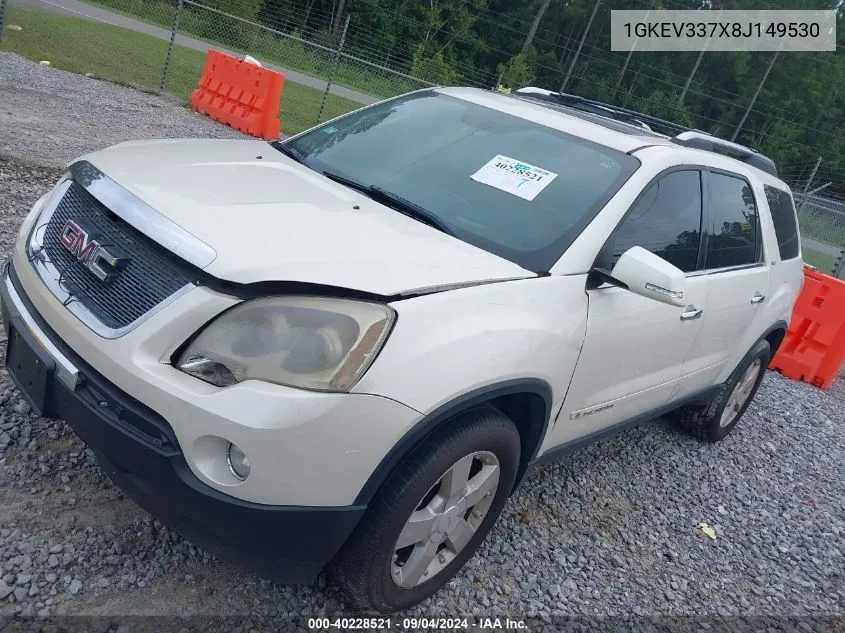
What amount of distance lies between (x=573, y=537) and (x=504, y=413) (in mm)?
1132

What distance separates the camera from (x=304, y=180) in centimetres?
305

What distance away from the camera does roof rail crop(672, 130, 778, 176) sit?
12.9ft

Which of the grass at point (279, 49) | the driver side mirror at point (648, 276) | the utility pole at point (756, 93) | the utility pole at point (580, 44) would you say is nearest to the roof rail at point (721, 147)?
the driver side mirror at point (648, 276)

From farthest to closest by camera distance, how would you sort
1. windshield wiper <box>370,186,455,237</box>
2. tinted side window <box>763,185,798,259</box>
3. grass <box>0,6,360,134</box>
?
grass <box>0,6,360,134</box> < tinted side window <box>763,185,798,259</box> < windshield wiper <box>370,186,455,237</box>

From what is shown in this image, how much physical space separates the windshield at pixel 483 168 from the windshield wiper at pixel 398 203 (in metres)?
0.03

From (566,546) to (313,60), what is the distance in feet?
70.2

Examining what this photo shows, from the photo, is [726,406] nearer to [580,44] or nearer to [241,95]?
[241,95]

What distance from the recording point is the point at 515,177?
10.6ft

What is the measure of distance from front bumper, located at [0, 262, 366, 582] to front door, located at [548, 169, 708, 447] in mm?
1206

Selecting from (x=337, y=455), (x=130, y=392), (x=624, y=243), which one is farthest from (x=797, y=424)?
(x=130, y=392)

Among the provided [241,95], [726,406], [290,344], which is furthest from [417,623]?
[241,95]

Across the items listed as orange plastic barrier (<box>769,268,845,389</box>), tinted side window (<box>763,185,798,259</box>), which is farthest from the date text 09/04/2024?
orange plastic barrier (<box>769,268,845,389</box>)

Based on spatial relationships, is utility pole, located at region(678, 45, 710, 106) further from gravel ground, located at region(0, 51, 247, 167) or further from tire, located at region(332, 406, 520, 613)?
tire, located at region(332, 406, 520, 613)

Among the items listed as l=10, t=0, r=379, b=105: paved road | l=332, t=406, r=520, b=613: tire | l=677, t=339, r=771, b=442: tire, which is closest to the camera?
l=332, t=406, r=520, b=613: tire
